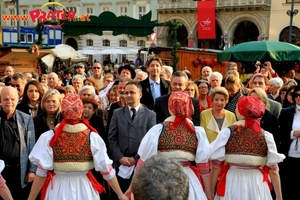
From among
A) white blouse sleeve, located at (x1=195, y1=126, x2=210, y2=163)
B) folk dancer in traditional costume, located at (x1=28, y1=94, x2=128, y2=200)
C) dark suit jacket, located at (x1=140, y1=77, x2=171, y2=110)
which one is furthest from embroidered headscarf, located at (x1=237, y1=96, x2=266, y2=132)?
dark suit jacket, located at (x1=140, y1=77, x2=171, y2=110)

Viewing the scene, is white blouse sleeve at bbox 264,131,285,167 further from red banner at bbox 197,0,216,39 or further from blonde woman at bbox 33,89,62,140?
red banner at bbox 197,0,216,39

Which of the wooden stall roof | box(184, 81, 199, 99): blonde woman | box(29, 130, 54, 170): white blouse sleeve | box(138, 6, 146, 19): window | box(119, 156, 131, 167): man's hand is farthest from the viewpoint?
box(138, 6, 146, 19): window

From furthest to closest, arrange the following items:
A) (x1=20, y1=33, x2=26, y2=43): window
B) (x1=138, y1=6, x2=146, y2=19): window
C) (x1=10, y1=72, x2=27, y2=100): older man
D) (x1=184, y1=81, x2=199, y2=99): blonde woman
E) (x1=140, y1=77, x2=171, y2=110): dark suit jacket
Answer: (x1=138, y1=6, x2=146, y2=19): window, (x1=20, y1=33, x2=26, y2=43): window, (x1=140, y1=77, x2=171, y2=110): dark suit jacket, (x1=10, y1=72, x2=27, y2=100): older man, (x1=184, y1=81, x2=199, y2=99): blonde woman

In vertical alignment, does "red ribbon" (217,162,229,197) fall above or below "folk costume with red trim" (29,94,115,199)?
below

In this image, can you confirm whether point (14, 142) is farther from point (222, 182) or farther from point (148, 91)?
point (148, 91)

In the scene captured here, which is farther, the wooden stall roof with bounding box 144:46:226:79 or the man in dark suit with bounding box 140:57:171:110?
the wooden stall roof with bounding box 144:46:226:79

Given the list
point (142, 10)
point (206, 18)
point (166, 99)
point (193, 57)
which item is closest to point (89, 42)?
point (142, 10)

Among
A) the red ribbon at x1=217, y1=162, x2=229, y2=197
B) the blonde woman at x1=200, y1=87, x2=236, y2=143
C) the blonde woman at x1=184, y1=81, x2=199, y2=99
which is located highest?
the blonde woman at x1=184, y1=81, x2=199, y2=99

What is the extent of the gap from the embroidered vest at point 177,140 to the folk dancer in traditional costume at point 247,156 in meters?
0.27

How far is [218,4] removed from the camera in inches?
1453

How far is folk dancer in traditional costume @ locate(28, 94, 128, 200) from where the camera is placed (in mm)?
4109

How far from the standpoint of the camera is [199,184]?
4324 millimetres

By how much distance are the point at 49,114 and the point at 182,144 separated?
1960 mm

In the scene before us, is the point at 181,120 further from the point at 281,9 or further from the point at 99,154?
the point at 281,9
